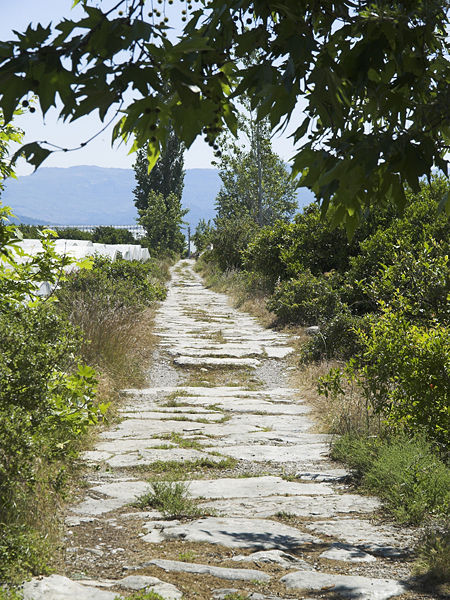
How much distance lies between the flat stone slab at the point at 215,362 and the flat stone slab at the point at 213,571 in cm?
580

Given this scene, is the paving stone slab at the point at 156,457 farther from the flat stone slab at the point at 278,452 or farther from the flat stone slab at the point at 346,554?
the flat stone slab at the point at 346,554

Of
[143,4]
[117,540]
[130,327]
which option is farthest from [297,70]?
[130,327]

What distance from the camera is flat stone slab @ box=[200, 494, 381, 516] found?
394 centimetres

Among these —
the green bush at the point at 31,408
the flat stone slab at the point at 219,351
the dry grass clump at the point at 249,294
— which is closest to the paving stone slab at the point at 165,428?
the green bush at the point at 31,408

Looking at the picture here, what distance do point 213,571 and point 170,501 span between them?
35.6 inches

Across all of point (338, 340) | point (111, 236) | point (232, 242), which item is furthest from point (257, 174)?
point (338, 340)

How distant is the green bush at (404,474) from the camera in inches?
144

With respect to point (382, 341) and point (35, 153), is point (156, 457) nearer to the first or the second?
point (382, 341)

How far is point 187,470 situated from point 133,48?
3.51 meters

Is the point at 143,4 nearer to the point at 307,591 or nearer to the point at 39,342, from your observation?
the point at 39,342

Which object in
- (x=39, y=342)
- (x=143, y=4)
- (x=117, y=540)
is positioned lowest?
(x=117, y=540)

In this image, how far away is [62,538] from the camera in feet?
11.2

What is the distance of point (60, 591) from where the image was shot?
2.69m

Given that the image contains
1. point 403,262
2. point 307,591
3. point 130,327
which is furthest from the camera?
point 130,327
